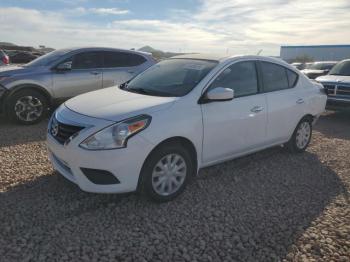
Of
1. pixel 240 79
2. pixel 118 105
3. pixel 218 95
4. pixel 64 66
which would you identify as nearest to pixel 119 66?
pixel 64 66

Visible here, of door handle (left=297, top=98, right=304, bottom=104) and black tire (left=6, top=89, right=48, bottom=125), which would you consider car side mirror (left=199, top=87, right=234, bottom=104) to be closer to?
door handle (left=297, top=98, right=304, bottom=104)

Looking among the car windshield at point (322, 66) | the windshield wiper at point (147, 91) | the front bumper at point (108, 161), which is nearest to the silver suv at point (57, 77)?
the windshield wiper at point (147, 91)

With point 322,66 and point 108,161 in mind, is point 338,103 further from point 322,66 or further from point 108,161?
point 322,66

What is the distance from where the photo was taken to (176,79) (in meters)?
4.91

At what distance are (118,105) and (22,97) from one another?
4.29m

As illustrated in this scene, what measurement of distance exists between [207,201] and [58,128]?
190 centimetres

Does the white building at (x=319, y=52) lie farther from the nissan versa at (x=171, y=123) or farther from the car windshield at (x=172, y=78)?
the car windshield at (x=172, y=78)

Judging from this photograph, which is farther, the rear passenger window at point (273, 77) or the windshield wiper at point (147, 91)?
the rear passenger window at point (273, 77)

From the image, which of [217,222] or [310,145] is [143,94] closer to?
[217,222]

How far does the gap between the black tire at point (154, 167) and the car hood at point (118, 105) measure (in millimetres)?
444

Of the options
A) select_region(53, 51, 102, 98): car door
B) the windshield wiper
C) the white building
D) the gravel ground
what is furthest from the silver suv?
the white building

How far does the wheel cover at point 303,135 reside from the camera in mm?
6320

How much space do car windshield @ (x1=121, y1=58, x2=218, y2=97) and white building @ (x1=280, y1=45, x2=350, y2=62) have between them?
199 ft

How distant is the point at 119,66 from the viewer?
9.03 meters
